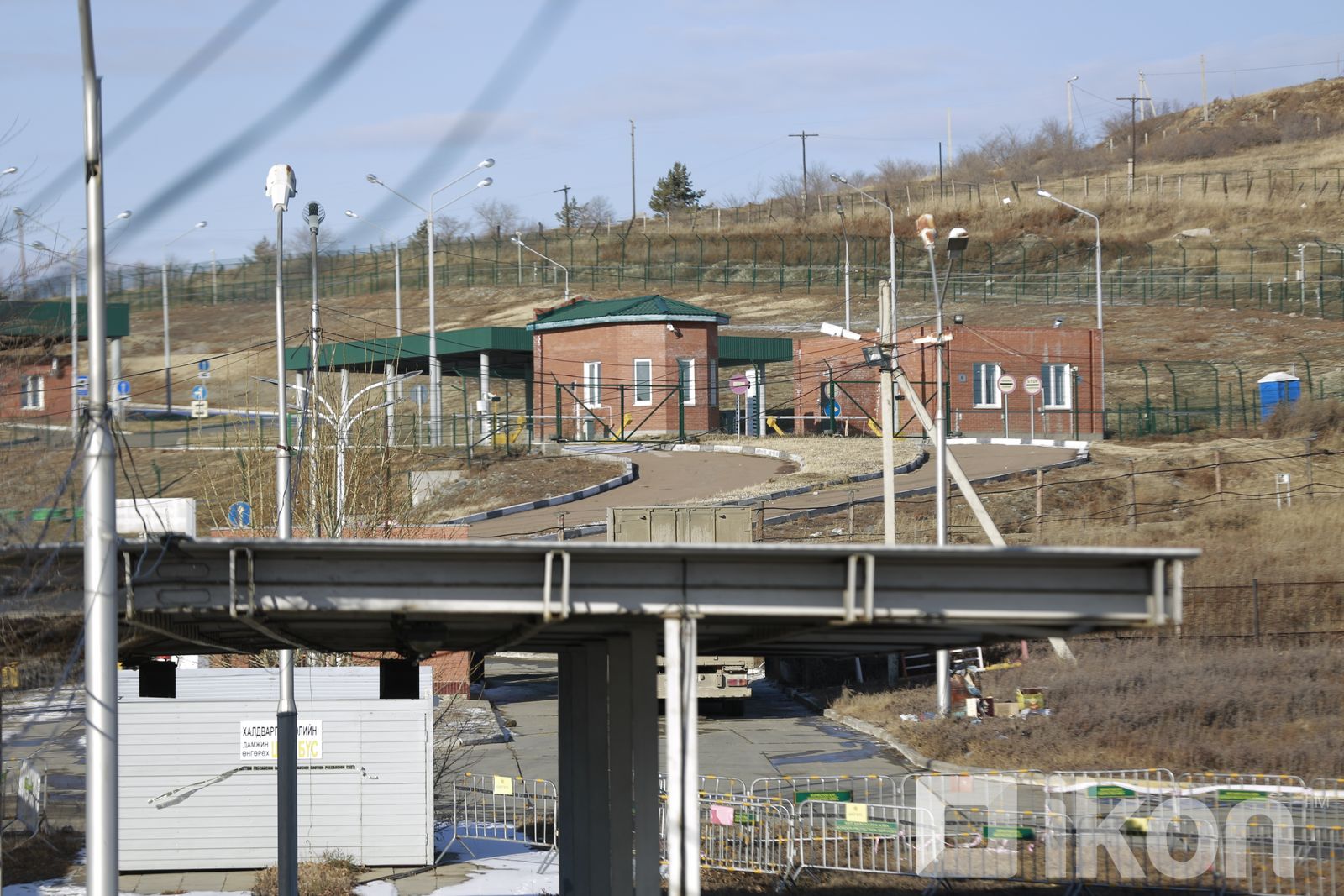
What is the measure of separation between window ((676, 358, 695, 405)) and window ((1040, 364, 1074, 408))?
13.7 metres

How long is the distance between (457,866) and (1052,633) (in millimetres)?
10800

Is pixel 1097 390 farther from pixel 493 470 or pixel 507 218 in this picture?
pixel 507 218

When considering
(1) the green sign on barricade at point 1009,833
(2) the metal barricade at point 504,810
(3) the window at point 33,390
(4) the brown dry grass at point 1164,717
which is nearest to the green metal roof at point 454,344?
(3) the window at point 33,390

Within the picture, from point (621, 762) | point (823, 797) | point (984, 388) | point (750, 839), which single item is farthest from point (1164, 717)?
point (984, 388)

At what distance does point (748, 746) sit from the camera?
26547mm

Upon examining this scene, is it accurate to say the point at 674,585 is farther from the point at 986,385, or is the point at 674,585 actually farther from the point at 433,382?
the point at 986,385

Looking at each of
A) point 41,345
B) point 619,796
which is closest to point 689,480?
point 41,345

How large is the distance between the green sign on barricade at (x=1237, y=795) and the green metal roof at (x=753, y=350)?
3675 centimetres

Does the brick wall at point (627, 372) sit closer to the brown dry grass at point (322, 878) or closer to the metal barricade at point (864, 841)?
the brown dry grass at point (322, 878)

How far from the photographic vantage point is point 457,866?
739 inches

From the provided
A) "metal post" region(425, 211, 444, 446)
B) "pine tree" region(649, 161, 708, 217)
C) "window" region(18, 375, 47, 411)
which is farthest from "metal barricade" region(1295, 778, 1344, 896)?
"pine tree" region(649, 161, 708, 217)

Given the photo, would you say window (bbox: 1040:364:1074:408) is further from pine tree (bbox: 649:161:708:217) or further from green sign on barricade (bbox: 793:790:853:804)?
pine tree (bbox: 649:161:708:217)

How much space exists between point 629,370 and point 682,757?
42.8 m

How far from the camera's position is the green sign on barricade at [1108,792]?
708 inches
